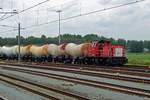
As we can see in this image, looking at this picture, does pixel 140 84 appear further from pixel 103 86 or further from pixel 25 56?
pixel 25 56

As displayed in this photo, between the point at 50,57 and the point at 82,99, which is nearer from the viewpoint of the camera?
the point at 82,99

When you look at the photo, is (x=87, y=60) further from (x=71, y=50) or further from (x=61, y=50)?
(x=61, y=50)

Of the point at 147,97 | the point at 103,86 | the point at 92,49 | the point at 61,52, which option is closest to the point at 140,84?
the point at 103,86

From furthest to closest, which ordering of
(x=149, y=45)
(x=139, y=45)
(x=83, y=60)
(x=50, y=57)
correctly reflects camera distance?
(x=149, y=45) < (x=139, y=45) < (x=50, y=57) < (x=83, y=60)

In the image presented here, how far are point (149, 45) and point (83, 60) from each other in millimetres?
78019

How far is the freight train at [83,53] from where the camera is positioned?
47.1m

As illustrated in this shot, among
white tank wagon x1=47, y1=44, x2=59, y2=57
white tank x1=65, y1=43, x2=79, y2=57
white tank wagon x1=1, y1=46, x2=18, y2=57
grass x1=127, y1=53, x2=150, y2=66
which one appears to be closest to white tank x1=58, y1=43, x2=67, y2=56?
white tank x1=65, y1=43, x2=79, y2=57

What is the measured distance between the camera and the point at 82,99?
672 inches

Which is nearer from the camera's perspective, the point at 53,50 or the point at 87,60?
the point at 87,60

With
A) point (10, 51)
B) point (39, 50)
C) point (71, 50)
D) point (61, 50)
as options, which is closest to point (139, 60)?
point (61, 50)

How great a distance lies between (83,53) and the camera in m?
50.5

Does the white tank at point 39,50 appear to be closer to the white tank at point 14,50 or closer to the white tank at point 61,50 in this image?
the white tank at point 61,50

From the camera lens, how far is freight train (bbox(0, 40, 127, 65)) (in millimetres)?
47062

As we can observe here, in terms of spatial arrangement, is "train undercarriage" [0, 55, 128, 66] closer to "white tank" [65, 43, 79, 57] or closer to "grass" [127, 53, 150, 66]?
"white tank" [65, 43, 79, 57]
